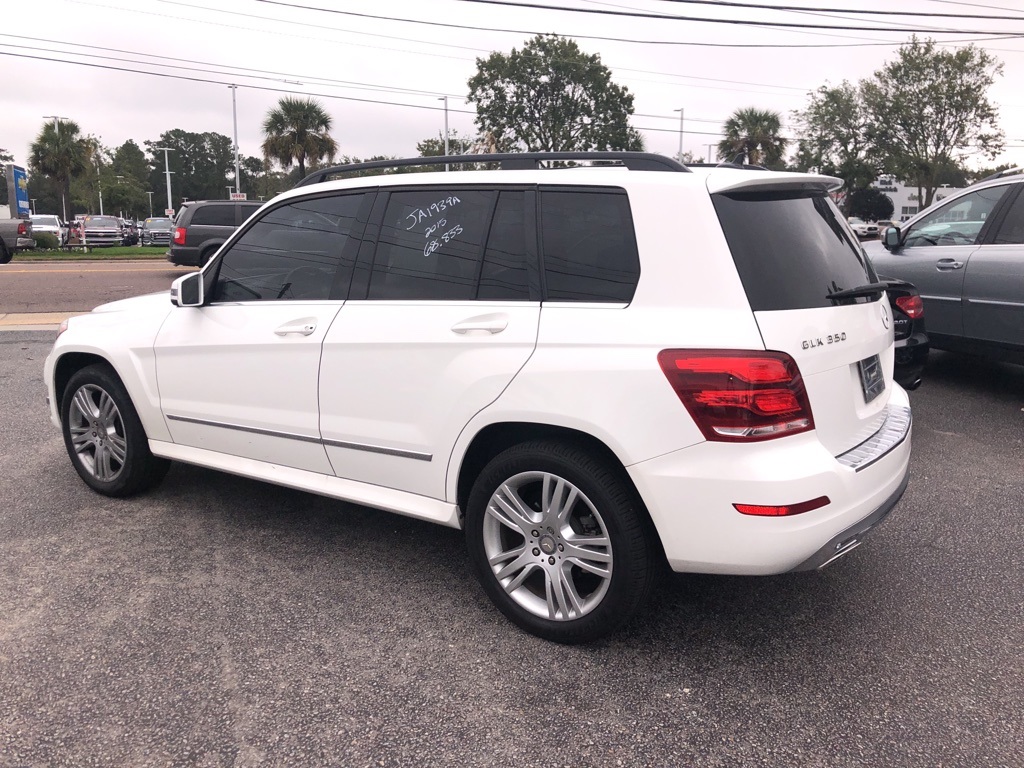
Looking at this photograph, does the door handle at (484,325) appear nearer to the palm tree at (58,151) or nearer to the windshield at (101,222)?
the windshield at (101,222)

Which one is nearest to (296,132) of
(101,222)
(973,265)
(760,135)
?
(101,222)

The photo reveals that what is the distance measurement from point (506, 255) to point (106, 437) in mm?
2632

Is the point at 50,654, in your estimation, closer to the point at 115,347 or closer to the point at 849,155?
the point at 115,347

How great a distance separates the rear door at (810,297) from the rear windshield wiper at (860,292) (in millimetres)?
15

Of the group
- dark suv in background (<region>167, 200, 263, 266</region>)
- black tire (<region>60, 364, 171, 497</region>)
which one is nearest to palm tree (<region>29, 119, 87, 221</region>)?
dark suv in background (<region>167, 200, 263, 266</region>)

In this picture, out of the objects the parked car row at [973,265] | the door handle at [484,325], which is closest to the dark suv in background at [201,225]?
the parked car row at [973,265]

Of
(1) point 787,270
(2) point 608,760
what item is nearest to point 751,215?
(1) point 787,270

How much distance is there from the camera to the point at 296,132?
4525cm

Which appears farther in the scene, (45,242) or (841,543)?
(45,242)

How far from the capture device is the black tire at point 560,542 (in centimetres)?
275

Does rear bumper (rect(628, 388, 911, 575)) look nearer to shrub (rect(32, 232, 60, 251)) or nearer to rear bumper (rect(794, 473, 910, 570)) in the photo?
rear bumper (rect(794, 473, 910, 570))

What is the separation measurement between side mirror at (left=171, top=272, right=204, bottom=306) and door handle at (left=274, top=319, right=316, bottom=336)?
0.61 meters

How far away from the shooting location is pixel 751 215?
2.82 metres

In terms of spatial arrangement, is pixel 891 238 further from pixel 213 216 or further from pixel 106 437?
pixel 213 216
